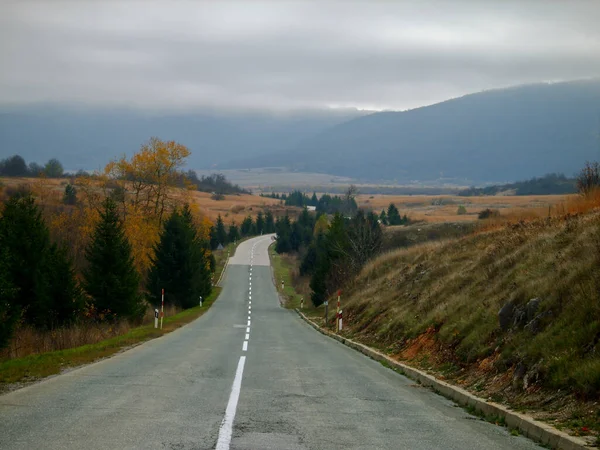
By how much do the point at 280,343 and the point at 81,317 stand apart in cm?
1355

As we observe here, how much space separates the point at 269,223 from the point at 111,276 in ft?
427

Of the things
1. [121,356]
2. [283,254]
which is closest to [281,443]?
[121,356]

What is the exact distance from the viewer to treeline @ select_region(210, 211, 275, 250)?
127 metres

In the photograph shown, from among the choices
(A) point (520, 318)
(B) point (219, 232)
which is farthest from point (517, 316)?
(B) point (219, 232)

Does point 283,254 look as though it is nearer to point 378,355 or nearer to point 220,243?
point 220,243

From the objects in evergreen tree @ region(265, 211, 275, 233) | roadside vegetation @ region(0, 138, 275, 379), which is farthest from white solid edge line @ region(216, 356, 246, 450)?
evergreen tree @ region(265, 211, 275, 233)

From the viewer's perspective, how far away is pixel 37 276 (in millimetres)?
31672

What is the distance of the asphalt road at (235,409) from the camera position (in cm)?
764

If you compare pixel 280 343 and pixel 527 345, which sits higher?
pixel 527 345

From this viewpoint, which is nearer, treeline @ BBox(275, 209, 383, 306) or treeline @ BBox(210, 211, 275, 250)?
treeline @ BBox(275, 209, 383, 306)

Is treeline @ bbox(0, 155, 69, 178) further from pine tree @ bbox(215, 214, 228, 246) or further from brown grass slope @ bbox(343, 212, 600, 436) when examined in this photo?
brown grass slope @ bbox(343, 212, 600, 436)

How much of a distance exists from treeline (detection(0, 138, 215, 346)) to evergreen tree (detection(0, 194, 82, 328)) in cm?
5

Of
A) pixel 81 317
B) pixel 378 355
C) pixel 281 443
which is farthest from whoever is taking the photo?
pixel 81 317

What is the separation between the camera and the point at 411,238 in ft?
242
